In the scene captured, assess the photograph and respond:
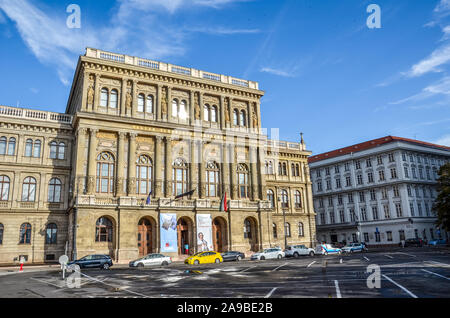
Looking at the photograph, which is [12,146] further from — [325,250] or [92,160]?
[325,250]

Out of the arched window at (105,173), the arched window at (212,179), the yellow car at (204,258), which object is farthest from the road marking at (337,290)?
the arched window at (212,179)

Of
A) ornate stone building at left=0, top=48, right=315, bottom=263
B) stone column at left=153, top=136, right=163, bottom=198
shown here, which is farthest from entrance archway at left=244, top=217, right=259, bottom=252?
stone column at left=153, top=136, right=163, bottom=198

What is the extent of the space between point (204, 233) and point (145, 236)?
7054 millimetres

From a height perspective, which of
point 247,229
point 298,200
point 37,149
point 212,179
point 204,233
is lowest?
point 204,233

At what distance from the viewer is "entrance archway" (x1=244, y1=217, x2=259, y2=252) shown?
4834cm

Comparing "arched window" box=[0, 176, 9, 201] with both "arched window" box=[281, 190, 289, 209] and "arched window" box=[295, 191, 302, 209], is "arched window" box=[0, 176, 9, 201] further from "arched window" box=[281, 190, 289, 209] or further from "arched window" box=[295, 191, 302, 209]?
"arched window" box=[295, 191, 302, 209]

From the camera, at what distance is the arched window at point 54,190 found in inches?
1677

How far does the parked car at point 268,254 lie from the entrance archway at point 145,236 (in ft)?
39.4

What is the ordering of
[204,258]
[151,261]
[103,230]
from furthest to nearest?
[103,230]
[204,258]
[151,261]

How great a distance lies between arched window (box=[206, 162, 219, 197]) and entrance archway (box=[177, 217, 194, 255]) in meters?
4.91

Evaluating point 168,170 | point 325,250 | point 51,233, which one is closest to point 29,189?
point 51,233

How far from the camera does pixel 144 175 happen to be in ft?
142
